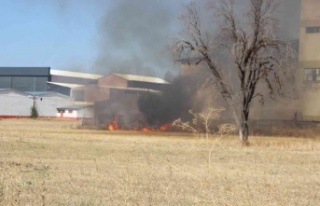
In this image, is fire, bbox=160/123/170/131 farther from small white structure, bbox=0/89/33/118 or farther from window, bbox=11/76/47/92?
window, bbox=11/76/47/92

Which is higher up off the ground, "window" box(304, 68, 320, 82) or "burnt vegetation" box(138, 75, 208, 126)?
"window" box(304, 68, 320, 82)

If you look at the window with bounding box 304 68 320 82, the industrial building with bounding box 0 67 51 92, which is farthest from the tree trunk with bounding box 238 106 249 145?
the industrial building with bounding box 0 67 51 92

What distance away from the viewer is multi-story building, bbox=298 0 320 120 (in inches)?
2314

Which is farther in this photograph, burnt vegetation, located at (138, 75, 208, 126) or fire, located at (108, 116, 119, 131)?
burnt vegetation, located at (138, 75, 208, 126)

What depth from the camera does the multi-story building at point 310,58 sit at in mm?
58781

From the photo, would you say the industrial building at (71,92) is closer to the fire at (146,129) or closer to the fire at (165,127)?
the fire at (146,129)

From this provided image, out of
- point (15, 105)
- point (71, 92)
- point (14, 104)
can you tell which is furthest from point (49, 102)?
point (71, 92)

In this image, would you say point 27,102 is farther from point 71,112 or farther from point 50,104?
point 71,112

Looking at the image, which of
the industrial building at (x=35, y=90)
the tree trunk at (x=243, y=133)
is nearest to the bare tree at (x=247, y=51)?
the tree trunk at (x=243, y=133)

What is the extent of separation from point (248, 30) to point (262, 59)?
223 cm

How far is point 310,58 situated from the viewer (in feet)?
203

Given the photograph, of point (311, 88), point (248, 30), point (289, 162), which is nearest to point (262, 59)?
point (248, 30)

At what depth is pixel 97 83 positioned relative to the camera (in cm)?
6438

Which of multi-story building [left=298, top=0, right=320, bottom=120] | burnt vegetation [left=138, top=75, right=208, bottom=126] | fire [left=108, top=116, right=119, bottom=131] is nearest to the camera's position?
→ fire [left=108, top=116, right=119, bottom=131]
